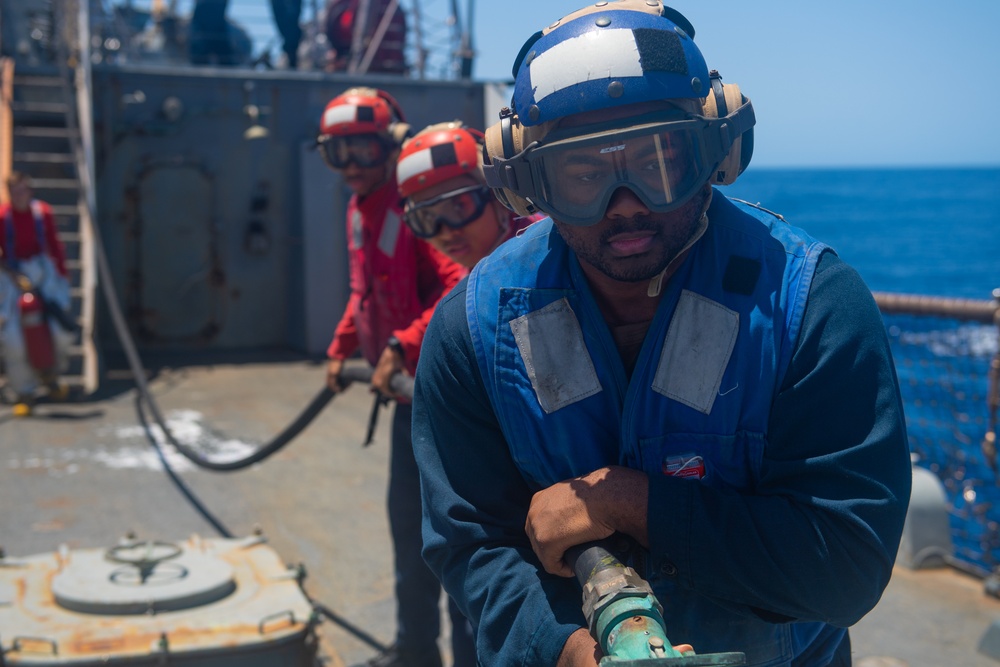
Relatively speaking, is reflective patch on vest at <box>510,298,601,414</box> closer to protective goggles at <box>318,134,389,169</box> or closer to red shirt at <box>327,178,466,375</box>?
red shirt at <box>327,178,466,375</box>

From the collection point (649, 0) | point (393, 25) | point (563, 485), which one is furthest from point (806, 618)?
point (393, 25)

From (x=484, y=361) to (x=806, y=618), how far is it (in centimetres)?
70

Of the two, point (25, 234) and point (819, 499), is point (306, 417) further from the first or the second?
point (25, 234)

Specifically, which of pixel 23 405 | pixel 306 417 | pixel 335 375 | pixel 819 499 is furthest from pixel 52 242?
pixel 819 499

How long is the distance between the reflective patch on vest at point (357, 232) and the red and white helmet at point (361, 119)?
0.34 meters

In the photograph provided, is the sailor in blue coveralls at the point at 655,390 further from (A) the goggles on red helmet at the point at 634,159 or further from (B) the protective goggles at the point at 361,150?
(B) the protective goggles at the point at 361,150

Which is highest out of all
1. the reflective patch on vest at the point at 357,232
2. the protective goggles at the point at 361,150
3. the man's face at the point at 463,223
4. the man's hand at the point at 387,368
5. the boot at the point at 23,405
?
the protective goggles at the point at 361,150

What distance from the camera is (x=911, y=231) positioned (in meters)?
74.9

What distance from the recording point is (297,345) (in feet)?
43.5

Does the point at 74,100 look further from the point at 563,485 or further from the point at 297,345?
the point at 563,485

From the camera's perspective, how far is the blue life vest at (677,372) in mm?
1759

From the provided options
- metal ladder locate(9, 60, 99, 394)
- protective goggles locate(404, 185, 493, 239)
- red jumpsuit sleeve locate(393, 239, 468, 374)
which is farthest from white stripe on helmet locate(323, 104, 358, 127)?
metal ladder locate(9, 60, 99, 394)

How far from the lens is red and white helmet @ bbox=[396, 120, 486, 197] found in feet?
11.2

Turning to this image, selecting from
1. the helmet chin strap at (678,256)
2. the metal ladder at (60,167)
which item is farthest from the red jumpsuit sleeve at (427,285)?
the metal ladder at (60,167)
